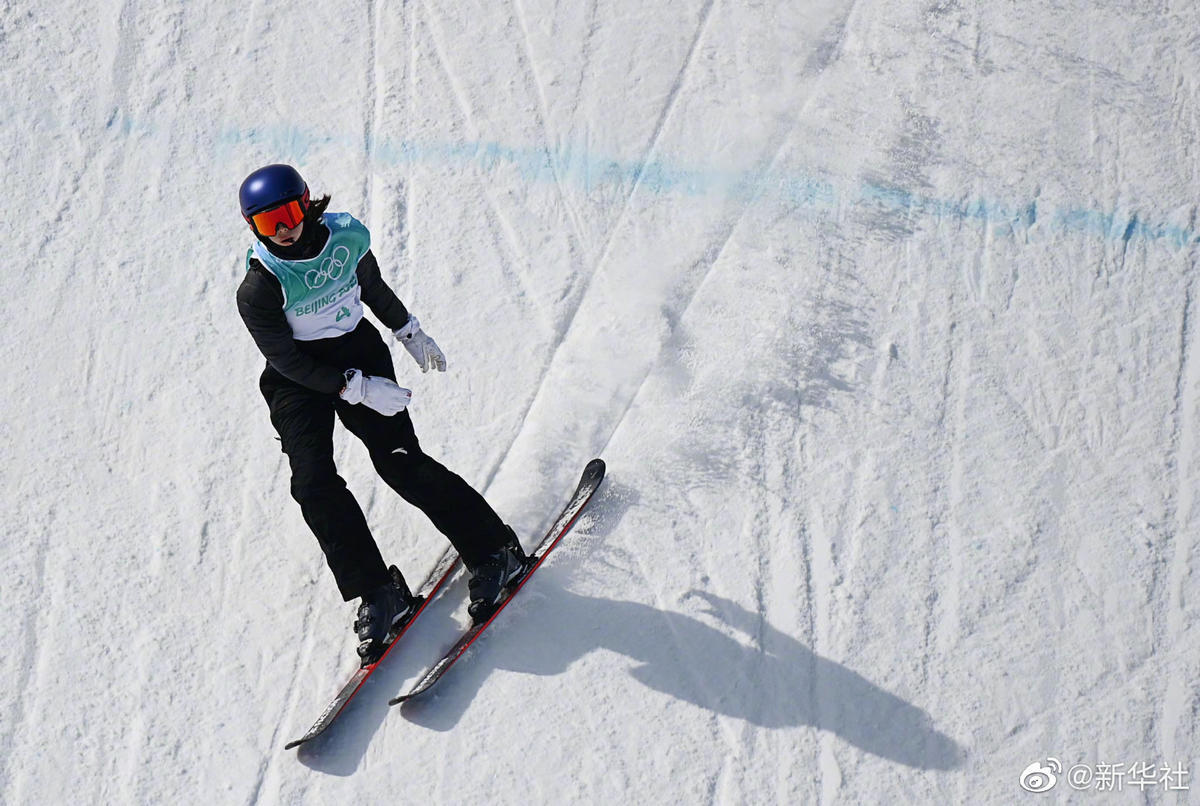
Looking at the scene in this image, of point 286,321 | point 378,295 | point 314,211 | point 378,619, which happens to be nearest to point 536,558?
point 378,619

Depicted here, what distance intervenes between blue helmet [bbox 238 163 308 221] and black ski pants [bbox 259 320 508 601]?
61 centimetres

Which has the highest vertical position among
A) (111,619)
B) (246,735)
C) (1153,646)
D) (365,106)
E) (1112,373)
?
(365,106)

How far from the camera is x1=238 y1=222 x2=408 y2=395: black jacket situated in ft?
13.6

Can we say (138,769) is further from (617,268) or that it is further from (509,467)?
(617,268)

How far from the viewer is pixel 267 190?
4.00 metres

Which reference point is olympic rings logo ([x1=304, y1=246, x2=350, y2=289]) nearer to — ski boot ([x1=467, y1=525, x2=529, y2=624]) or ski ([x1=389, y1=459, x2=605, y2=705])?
ski boot ([x1=467, y1=525, x2=529, y2=624])

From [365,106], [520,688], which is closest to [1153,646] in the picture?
[520,688]

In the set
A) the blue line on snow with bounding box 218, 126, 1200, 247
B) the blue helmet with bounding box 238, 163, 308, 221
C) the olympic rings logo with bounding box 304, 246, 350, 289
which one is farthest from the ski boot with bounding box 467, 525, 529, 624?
the blue line on snow with bounding box 218, 126, 1200, 247

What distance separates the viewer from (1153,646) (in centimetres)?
491

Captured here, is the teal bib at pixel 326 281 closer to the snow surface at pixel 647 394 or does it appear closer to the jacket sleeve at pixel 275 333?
the jacket sleeve at pixel 275 333

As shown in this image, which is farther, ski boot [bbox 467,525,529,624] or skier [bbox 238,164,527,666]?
ski boot [bbox 467,525,529,624]

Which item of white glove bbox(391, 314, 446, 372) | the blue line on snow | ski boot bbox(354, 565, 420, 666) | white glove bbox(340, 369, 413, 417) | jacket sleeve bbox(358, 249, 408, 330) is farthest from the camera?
the blue line on snow

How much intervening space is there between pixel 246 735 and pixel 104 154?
133 inches
